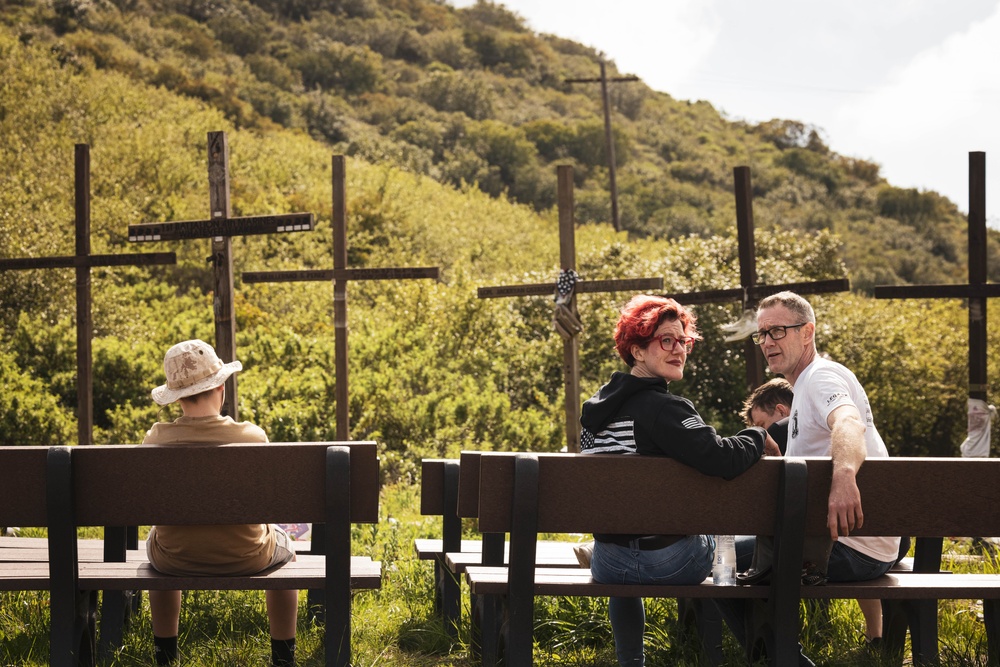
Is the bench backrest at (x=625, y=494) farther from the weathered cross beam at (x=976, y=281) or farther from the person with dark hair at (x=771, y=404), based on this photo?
the weathered cross beam at (x=976, y=281)

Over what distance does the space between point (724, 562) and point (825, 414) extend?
0.66 meters

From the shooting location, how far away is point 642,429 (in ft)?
11.2

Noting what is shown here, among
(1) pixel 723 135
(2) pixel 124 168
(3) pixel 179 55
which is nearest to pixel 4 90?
(2) pixel 124 168

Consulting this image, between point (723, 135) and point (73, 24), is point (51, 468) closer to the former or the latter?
point (73, 24)

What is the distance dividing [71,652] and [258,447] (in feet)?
3.09

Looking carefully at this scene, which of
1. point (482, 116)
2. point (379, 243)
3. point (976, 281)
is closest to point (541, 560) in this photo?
point (976, 281)

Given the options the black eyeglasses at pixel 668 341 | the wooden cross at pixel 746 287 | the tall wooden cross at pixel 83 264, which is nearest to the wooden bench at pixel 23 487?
the black eyeglasses at pixel 668 341

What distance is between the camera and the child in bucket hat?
363 centimetres

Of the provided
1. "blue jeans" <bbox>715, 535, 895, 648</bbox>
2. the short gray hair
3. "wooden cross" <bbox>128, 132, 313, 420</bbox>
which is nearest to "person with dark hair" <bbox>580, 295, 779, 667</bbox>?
"blue jeans" <bbox>715, 535, 895, 648</bbox>

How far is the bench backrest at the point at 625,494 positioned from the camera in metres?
3.35

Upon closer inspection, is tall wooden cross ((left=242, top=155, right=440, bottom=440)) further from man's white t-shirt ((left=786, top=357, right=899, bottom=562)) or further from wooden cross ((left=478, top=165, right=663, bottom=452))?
man's white t-shirt ((left=786, top=357, right=899, bottom=562))

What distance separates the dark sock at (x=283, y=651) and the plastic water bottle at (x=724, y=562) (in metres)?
1.61

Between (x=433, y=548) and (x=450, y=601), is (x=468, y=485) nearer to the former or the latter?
(x=450, y=601)

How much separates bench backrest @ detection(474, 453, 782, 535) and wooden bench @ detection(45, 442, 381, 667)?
454 mm
